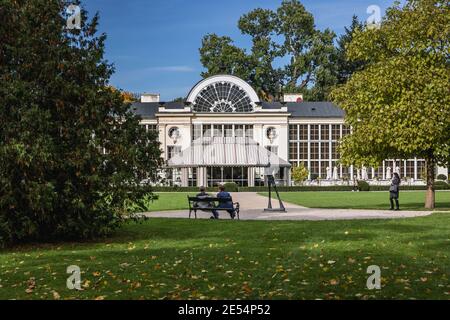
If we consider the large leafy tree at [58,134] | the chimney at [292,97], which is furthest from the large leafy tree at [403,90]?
the chimney at [292,97]

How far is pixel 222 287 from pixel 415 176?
5923 centimetres

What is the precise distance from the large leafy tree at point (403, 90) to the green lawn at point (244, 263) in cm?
773

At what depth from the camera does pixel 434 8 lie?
24.0 meters

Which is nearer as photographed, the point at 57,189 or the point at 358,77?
the point at 57,189

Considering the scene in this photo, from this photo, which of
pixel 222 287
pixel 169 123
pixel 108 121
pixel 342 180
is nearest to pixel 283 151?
pixel 342 180

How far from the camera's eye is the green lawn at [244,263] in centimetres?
820

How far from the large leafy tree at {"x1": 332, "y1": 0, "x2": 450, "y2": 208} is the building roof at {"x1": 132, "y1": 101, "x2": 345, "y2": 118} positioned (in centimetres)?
3865

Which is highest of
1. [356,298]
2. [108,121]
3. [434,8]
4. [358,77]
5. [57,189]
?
[434,8]

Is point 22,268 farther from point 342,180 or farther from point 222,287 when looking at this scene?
point 342,180

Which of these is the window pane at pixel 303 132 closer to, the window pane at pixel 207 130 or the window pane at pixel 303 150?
the window pane at pixel 303 150

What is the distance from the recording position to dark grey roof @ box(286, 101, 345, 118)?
6456 cm

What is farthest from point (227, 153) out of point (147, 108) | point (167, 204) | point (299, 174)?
point (167, 204)

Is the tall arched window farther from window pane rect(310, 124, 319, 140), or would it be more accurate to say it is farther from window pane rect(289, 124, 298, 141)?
window pane rect(310, 124, 319, 140)

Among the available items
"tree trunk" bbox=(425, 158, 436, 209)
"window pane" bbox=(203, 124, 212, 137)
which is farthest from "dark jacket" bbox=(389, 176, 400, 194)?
"window pane" bbox=(203, 124, 212, 137)
